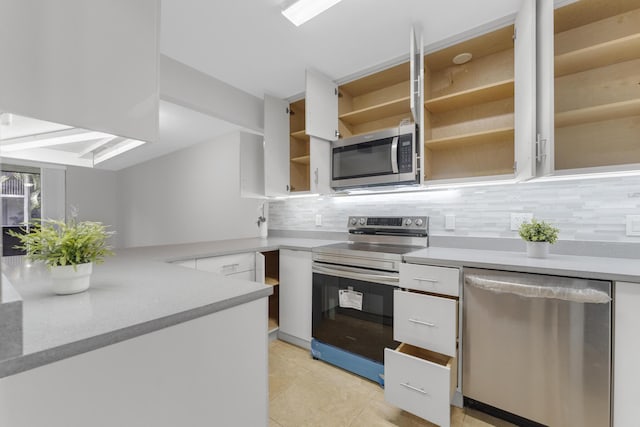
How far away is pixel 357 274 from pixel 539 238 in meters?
1.08

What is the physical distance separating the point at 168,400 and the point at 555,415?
1701 mm

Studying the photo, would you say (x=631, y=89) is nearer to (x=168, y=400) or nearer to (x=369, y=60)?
(x=369, y=60)

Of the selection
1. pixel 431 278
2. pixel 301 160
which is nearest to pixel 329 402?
pixel 431 278

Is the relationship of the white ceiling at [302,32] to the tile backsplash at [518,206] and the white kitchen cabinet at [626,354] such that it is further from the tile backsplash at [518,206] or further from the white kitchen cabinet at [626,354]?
the white kitchen cabinet at [626,354]

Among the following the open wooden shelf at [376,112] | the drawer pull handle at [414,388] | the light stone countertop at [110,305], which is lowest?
the drawer pull handle at [414,388]

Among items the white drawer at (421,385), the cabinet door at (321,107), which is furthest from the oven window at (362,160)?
the white drawer at (421,385)

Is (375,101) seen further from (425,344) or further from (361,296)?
(425,344)

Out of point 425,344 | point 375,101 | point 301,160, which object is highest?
point 375,101

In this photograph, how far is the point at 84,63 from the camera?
796mm

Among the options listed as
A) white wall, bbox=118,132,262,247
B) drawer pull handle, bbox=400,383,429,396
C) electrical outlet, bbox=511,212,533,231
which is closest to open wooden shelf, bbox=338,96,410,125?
electrical outlet, bbox=511,212,533,231

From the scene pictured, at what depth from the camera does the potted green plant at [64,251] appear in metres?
0.84

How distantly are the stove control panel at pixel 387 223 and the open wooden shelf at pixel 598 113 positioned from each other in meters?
0.99

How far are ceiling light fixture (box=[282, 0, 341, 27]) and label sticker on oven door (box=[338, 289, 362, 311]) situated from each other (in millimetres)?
1755

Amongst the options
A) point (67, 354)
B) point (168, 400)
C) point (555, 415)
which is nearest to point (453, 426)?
point (555, 415)
